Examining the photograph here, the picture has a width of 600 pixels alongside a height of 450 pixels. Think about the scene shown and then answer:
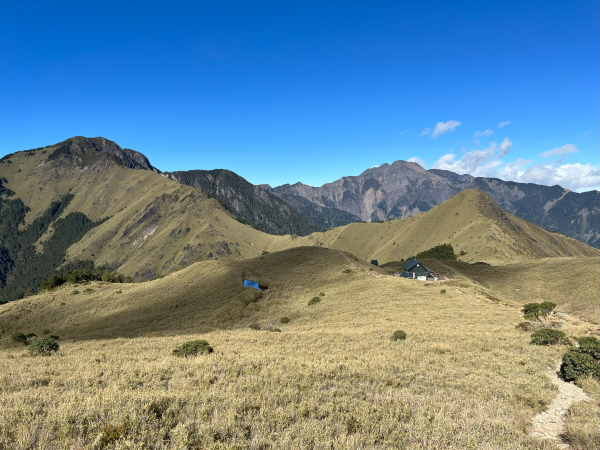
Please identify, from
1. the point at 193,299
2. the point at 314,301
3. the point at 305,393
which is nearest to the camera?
the point at 305,393

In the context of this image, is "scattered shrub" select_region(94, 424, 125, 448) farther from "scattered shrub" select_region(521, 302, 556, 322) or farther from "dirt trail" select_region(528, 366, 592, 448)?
"scattered shrub" select_region(521, 302, 556, 322)

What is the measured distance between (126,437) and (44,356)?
20.8 m

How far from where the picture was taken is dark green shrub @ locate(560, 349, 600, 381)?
15.8 meters

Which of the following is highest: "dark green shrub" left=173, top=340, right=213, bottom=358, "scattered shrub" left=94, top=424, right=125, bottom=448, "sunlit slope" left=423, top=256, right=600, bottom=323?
"scattered shrub" left=94, top=424, right=125, bottom=448

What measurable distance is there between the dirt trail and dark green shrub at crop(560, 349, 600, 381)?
1.93ft

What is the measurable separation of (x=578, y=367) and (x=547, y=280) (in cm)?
8861

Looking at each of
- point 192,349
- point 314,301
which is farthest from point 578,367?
point 314,301

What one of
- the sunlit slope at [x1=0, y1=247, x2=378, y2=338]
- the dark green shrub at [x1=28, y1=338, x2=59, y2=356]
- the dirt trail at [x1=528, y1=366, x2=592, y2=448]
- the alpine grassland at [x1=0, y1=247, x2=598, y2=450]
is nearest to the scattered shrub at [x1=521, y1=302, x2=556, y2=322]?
the alpine grassland at [x1=0, y1=247, x2=598, y2=450]

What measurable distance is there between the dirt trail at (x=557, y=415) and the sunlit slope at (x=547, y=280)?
64.1m

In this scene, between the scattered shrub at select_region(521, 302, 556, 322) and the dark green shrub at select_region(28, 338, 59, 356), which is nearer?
the dark green shrub at select_region(28, 338, 59, 356)

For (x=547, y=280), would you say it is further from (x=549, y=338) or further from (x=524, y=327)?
(x=549, y=338)

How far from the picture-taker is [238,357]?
728 inches

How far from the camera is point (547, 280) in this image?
275 feet

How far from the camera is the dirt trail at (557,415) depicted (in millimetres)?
10632
